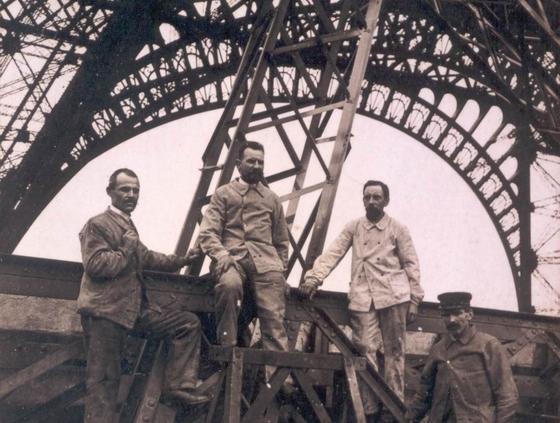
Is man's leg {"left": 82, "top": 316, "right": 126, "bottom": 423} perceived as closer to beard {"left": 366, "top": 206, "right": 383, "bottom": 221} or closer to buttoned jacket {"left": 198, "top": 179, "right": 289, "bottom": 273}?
buttoned jacket {"left": 198, "top": 179, "right": 289, "bottom": 273}

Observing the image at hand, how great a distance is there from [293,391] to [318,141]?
8.13 feet

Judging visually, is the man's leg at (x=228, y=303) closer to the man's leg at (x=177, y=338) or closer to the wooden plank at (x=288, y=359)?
the wooden plank at (x=288, y=359)

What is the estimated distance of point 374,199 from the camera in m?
5.91

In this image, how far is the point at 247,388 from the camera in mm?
5172

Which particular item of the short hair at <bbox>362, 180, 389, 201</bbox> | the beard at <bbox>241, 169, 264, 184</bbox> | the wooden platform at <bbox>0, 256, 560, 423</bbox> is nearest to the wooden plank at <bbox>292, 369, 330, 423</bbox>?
the wooden platform at <bbox>0, 256, 560, 423</bbox>

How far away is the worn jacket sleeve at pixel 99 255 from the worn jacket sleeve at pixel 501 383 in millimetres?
2943

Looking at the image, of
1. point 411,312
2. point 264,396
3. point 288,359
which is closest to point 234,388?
point 264,396

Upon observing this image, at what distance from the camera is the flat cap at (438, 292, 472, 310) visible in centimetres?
553

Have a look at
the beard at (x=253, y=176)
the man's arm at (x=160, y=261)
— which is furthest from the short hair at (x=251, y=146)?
the man's arm at (x=160, y=261)

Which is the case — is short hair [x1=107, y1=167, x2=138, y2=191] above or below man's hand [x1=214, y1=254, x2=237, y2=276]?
above

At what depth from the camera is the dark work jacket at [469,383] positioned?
5.28 meters

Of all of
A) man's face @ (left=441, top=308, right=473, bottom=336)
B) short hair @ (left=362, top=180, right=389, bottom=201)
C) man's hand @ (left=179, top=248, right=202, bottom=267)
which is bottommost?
man's face @ (left=441, top=308, right=473, bottom=336)

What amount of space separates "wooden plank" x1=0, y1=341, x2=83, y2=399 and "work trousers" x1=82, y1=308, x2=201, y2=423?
445 mm

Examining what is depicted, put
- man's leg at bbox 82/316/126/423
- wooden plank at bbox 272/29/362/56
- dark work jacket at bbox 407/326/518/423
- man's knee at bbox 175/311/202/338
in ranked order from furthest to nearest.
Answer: wooden plank at bbox 272/29/362/56
dark work jacket at bbox 407/326/518/423
man's knee at bbox 175/311/202/338
man's leg at bbox 82/316/126/423
